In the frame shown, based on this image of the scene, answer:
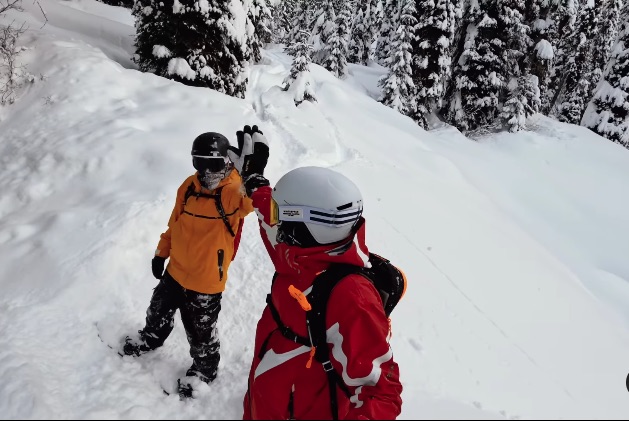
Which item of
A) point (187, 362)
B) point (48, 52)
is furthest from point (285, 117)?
point (187, 362)

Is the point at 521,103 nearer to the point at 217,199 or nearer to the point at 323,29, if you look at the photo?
the point at 323,29

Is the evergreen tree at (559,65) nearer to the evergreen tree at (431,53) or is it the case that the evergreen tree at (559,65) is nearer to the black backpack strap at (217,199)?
the evergreen tree at (431,53)

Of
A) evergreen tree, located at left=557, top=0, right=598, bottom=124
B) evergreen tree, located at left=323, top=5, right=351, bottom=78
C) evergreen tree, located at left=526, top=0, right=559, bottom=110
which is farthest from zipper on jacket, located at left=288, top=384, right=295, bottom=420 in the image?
evergreen tree, located at left=557, top=0, right=598, bottom=124

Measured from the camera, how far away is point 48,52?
7.94 metres

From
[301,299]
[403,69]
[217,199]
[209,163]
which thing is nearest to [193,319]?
[217,199]

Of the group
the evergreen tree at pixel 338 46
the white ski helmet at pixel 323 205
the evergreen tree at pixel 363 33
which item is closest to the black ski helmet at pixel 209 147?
the white ski helmet at pixel 323 205

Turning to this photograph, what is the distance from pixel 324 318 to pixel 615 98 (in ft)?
74.7

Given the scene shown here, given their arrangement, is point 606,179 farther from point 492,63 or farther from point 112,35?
point 112,35

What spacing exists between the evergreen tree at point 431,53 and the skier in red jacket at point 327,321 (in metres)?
19.5

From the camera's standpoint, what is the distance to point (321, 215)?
5.64 ft

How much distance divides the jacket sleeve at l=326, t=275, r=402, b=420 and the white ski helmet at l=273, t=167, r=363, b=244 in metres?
0.31

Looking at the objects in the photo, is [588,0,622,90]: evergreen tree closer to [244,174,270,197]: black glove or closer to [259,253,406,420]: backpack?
[244,174,270,197]: black glove

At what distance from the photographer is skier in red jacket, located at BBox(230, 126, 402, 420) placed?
1504 mm

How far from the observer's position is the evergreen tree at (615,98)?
18.2 metres
